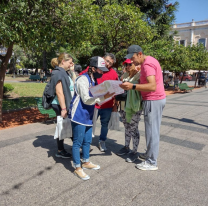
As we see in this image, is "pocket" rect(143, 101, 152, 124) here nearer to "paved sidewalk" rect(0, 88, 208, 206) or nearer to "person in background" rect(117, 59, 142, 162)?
"person in background" rect(117, 59, 142, 162)

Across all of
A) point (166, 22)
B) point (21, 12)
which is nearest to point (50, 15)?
point (21, 12)

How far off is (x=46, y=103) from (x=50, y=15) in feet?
10.5

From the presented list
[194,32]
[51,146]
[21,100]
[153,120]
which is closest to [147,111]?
[153,120]

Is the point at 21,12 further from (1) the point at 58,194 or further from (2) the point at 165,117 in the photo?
(2) the point at 165,117

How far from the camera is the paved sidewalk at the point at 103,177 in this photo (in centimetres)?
249

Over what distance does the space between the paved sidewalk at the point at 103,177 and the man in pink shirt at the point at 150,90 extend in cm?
41

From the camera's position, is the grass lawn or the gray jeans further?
the grass lawn

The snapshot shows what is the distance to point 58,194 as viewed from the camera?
101 inches

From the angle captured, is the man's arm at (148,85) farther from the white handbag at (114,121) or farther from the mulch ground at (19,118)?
the mulch ground at (19,118)

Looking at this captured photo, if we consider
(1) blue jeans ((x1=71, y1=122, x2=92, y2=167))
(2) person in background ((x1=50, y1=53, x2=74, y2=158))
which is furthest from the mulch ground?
(1) blue jeans ((x1=71, y1=122, x2=92, y2=167))

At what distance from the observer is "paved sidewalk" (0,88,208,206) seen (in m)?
2.49

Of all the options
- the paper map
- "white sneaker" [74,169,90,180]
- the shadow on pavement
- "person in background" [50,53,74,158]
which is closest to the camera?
the paper map

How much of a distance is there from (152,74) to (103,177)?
1.65 meters

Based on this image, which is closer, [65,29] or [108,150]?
[108,150]
